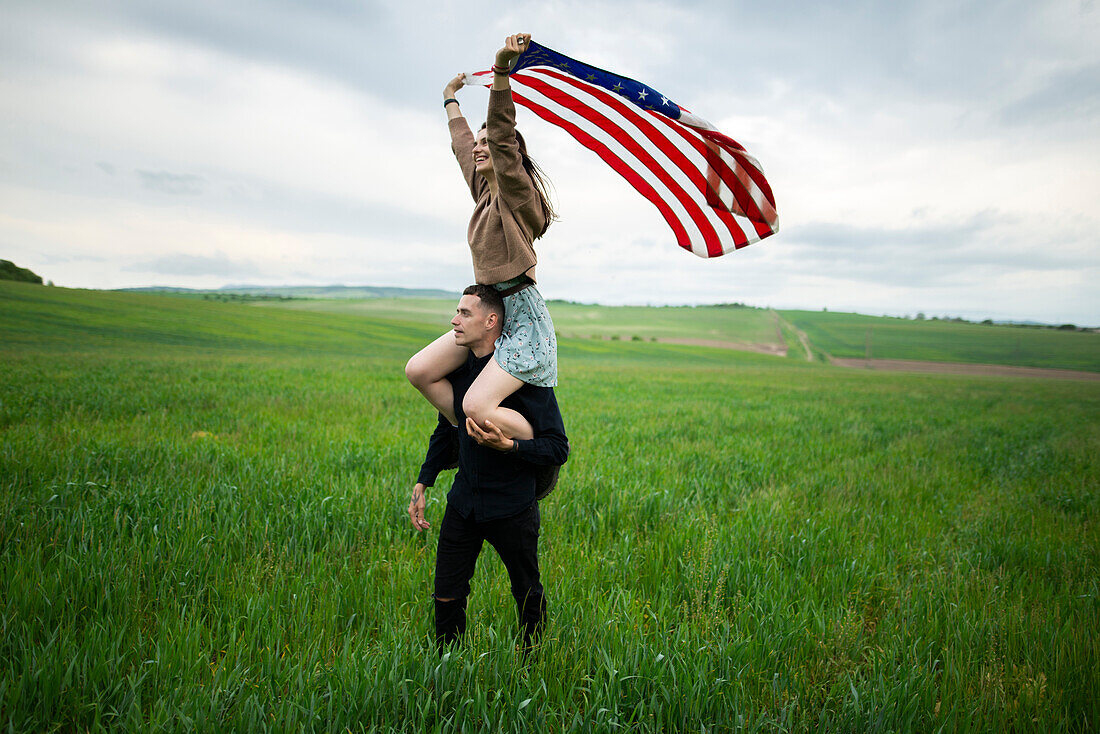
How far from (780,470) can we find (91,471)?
25.6ft

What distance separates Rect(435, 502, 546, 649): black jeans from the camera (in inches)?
99.5

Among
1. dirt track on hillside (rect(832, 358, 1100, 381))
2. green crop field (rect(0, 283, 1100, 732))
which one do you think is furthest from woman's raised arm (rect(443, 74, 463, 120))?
dirt track on hillside (rect(832, 358, 1100, 381))

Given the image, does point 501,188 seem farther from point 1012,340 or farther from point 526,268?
point 1012,340

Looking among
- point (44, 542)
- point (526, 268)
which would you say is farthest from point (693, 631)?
point (44, 542)

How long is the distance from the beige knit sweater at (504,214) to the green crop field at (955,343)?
76.9 meters

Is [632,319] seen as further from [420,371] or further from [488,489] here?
[488,489]

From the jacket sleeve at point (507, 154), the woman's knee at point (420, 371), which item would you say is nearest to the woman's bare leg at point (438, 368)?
the woman's knee at point (420, 371)

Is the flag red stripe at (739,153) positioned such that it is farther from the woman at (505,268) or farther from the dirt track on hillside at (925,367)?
the dirt track on hillside at (925,367)

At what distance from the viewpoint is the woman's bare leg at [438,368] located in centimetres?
265

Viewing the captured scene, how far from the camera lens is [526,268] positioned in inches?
96.8

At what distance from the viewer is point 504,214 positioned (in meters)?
2.46

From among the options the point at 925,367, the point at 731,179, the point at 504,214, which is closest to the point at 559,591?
the point at 504,214

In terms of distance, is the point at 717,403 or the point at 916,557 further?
the point at 717,403

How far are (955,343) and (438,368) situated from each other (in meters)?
98.4
